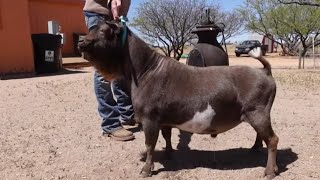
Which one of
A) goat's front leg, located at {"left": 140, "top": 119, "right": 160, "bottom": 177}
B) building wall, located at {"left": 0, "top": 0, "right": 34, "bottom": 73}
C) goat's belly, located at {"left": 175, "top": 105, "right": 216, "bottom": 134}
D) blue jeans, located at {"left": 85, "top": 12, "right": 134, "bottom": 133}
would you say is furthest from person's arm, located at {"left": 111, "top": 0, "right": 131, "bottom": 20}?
building wall, located at {"left": 0, "top": 0, "right": 34, "bottom": 73}

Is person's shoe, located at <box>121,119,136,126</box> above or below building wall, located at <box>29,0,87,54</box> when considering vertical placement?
below

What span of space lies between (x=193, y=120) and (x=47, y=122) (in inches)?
116

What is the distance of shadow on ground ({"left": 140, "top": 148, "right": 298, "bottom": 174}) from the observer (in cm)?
426

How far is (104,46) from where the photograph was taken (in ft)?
12.5

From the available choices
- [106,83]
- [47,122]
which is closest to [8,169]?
[106,83]

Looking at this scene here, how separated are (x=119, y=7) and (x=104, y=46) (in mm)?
856

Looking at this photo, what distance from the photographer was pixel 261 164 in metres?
4.26

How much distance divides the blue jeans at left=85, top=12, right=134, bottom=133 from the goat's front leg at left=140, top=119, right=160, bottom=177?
3.94 feet

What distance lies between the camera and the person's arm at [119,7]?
4.40 meters

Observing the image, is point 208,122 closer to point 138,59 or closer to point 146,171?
point 146,171

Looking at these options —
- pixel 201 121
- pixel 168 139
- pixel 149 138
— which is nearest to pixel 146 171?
pixel 149 138

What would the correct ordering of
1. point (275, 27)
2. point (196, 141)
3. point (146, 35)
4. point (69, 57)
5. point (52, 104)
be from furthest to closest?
point (275, 27) → point (146, 35) → point (69, 57) → point (52, 104) → point (196, 141)

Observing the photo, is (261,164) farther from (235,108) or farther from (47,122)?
(47,122)

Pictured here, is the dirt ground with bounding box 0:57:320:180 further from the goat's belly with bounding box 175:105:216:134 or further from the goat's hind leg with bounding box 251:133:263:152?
the goat's belly with bounding box 175:105:216:134
